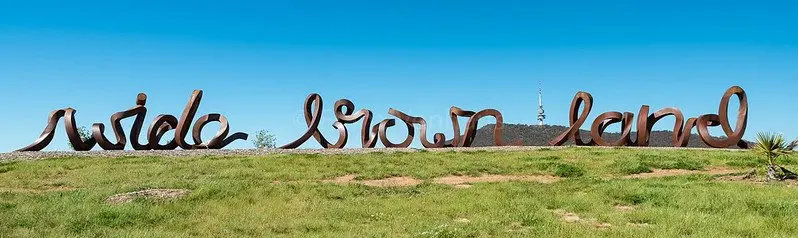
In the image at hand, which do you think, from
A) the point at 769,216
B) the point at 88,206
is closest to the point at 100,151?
the point at 88,206

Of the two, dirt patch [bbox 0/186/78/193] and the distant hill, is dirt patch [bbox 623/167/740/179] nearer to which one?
dirt patch [bbox 0/186/78/193]

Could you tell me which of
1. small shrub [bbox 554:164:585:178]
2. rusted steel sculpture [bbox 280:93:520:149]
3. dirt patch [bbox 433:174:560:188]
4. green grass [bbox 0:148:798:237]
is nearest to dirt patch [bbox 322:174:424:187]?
green grass [bbox 0:148:798:237]

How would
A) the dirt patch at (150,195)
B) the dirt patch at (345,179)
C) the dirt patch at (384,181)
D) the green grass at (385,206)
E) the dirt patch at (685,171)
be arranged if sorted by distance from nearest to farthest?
1. the green grass at (385,206)
2. the dirt patch at (150,195)
3. the dirt patch at (384,181)
4. the dirt patch at (345,179)
5. the dirt patch at (685,171)

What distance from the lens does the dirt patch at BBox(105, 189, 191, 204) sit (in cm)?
1364

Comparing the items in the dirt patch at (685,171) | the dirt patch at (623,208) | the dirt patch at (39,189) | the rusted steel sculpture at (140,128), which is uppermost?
the rusted steel sculpture at (140,128)

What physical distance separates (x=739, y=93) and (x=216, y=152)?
24.1 metres

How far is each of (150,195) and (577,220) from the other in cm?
900

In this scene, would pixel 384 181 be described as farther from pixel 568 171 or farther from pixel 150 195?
pixel 150 195

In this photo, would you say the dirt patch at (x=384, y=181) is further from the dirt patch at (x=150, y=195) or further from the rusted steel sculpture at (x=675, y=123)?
the rusted steel sculpture at (x=675, y=123)

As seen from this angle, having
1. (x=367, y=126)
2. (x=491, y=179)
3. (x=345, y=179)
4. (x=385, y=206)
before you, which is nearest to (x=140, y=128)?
(x=367, y=126)

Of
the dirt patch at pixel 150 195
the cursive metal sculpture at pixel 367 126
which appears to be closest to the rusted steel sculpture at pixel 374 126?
the cursive metal sculpture at pixel 367 126

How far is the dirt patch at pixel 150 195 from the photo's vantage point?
1364 cm

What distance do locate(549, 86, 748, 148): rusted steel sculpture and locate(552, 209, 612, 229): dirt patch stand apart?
808 inches

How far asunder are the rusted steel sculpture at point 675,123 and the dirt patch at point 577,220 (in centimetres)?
2053
